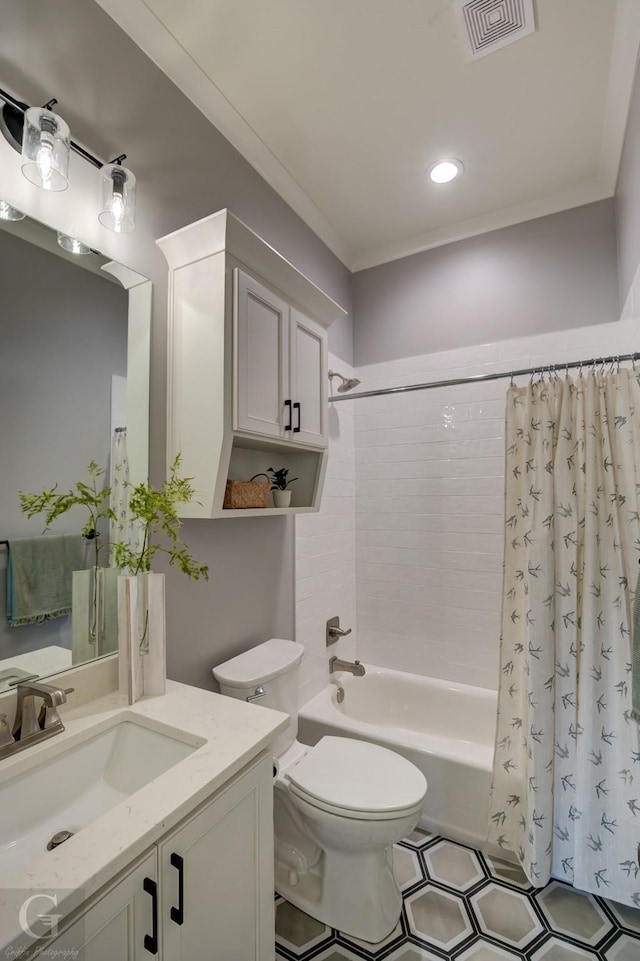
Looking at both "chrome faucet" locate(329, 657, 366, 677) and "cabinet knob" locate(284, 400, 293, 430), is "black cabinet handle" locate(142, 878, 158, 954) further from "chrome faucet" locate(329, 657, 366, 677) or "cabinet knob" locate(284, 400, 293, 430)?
"chrome faucet" locate(329, 657, 366, 677)

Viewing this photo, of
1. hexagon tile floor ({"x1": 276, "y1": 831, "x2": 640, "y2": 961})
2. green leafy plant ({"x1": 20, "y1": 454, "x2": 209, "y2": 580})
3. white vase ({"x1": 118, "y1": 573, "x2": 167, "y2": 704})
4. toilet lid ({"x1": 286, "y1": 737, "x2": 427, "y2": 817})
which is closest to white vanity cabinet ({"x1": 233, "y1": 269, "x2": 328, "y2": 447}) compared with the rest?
green leafy plant ({"x1": 20, "y1": 454, "x2": 209, "y2": 580})

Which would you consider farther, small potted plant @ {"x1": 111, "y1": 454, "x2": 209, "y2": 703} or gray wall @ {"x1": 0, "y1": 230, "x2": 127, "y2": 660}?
small potted plant @ {"x1": 111, "y1": 454, "x2": 209, "y2": 703}

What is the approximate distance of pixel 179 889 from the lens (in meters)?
0.77

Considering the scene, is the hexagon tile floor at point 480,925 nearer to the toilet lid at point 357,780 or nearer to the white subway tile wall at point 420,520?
the toilet lid at point 357,780

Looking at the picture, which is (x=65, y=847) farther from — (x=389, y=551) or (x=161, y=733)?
(x=389, y=551)

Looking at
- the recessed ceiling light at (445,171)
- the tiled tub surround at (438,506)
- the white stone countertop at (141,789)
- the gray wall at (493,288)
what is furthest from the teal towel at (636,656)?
the recessed ceiling light at (445,171)

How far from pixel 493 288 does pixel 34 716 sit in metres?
2.61

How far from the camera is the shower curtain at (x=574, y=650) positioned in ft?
4.79

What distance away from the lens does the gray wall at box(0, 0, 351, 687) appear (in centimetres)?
112

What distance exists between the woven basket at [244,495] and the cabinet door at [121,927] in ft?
2.98

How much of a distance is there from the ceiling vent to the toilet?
2211 millimetres

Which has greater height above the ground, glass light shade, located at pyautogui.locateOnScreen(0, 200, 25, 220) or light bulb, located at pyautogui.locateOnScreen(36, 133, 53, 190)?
light bulb, located at pyautogui.locateOnScreen(36, 133, 53, 190)

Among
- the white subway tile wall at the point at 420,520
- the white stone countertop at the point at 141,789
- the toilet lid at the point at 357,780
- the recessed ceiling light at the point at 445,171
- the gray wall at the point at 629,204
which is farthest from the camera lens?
the white subway tile wall at the point at 420,520

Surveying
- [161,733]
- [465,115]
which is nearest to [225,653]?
[161,733]
